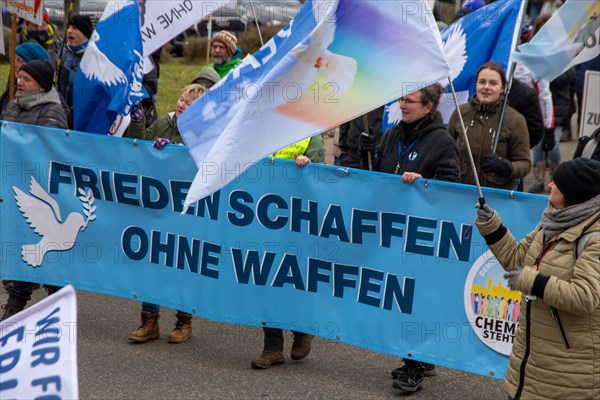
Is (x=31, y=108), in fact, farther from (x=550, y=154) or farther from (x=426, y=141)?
(x=550, y=154)

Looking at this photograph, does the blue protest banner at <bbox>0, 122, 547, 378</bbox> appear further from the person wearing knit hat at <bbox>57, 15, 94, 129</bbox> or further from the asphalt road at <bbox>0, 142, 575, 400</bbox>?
the person wearing knit hat at <bbox>57, 15, 94, 129</bbox>

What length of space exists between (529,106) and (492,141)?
0.94 meters

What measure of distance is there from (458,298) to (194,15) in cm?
368

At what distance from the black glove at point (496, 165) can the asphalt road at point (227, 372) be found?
4.33ft

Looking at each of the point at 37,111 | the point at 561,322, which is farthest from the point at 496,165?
the point at 37,111

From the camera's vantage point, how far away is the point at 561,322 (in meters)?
4.07

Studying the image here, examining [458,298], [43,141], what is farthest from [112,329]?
[458,298]

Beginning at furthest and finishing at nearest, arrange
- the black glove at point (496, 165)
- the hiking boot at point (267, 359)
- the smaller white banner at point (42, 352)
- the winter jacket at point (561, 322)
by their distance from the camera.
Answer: the black glove at point (496, 165), the hiking boot at point (267, 359), the winter jacket at point (561, 322), the smaller white banner at point (42, 352)

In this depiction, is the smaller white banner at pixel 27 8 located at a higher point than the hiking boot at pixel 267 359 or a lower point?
higher

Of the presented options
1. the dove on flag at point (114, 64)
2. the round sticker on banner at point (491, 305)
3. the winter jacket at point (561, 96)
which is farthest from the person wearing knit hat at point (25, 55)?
the winter jacket at point (561, 96)

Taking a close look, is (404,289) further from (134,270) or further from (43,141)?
(43,141)

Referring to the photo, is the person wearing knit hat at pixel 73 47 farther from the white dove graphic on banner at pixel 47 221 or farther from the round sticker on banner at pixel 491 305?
the round sticker on banner at pixel 491 305

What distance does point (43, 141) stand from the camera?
658cm

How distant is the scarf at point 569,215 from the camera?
4.04 m
